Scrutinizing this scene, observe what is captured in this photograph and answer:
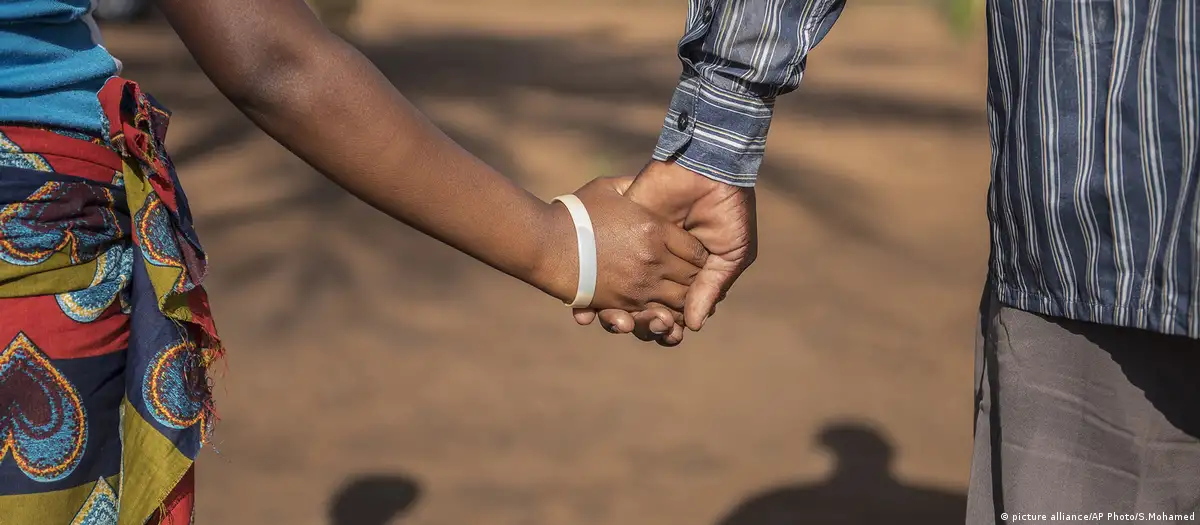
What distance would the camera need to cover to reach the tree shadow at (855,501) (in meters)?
3.80

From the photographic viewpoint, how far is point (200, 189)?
23.3 ft

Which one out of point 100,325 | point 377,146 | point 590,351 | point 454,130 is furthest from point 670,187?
point 454,130

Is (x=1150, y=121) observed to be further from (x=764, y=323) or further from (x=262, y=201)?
(x=262, y=201)

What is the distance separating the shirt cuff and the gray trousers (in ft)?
2.87

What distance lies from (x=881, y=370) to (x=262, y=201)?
3985 millimetres

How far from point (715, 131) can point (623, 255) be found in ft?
1.15

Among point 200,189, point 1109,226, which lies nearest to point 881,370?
point 1109,226

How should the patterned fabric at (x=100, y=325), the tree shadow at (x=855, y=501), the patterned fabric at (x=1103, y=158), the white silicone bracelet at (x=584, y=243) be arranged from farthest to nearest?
the tree shadow at (x=855, y=501), the white silicone bracelet at (x=584, y=243), the patterned fabric at (x=100, y=325), the patterned fabric at (x=1103, y=158)

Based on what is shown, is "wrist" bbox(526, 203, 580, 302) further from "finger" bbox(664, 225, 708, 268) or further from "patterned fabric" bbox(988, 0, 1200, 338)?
"patterned fabric" bbox(988, 0, 1200, 338)

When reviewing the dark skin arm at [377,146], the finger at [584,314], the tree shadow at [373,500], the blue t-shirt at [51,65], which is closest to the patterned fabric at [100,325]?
the blue t-shirt at [51,65]

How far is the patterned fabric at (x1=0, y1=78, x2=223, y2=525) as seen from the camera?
152 cm

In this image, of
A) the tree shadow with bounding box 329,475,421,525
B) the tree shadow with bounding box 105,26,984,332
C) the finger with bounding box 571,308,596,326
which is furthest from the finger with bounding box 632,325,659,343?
the tree shadow with bounding box 105,26,984,332

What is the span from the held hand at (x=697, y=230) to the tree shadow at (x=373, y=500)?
145 centimetres

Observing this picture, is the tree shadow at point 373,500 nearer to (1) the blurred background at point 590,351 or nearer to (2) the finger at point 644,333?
(1) the blurred background at point 590,351
